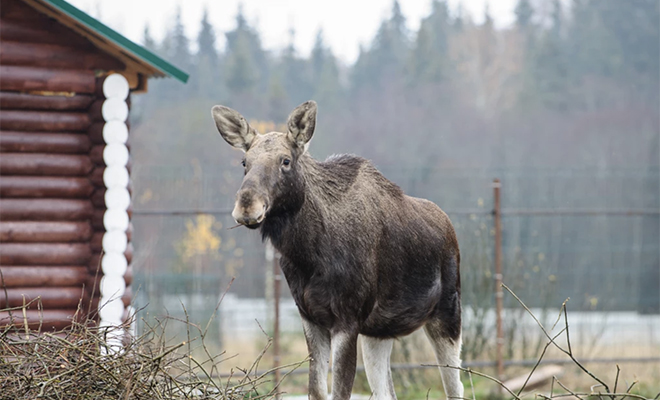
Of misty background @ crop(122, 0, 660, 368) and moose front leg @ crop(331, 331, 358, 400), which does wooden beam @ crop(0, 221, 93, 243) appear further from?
misty background @ crop(122, 0, 660, 368)

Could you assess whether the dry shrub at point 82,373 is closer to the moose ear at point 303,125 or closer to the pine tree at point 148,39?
the moose ear at point 303,125

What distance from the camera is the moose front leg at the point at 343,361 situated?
4.80 meters

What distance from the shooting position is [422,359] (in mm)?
10891

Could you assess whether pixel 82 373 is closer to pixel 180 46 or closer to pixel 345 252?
pixel 345 252

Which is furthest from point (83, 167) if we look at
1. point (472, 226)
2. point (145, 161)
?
point (145, 161)

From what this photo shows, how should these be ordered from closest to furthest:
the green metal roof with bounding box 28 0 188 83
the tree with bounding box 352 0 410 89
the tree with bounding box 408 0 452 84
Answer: the green metal roof with bounding box 28 0 188 83 < the tree with bounding box 408 0 452 84 < the tree with bounding box 352 0 410 89

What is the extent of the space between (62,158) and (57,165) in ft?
0.27

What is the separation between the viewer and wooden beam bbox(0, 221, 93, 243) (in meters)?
7.72

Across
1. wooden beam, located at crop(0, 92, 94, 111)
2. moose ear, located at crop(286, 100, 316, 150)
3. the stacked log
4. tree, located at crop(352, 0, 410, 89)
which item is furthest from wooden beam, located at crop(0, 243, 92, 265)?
tree, located at crop(352, 0, 410, 89)

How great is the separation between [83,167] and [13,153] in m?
0.64

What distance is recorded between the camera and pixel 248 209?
425 cm

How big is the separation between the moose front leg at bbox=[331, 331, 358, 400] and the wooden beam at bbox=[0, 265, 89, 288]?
369 cm

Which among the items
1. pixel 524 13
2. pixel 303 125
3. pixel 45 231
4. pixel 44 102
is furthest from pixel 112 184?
pixel 524 13

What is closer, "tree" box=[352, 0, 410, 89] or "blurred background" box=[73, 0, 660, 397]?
"blurred background" box=[73, 0, 660, 397]
